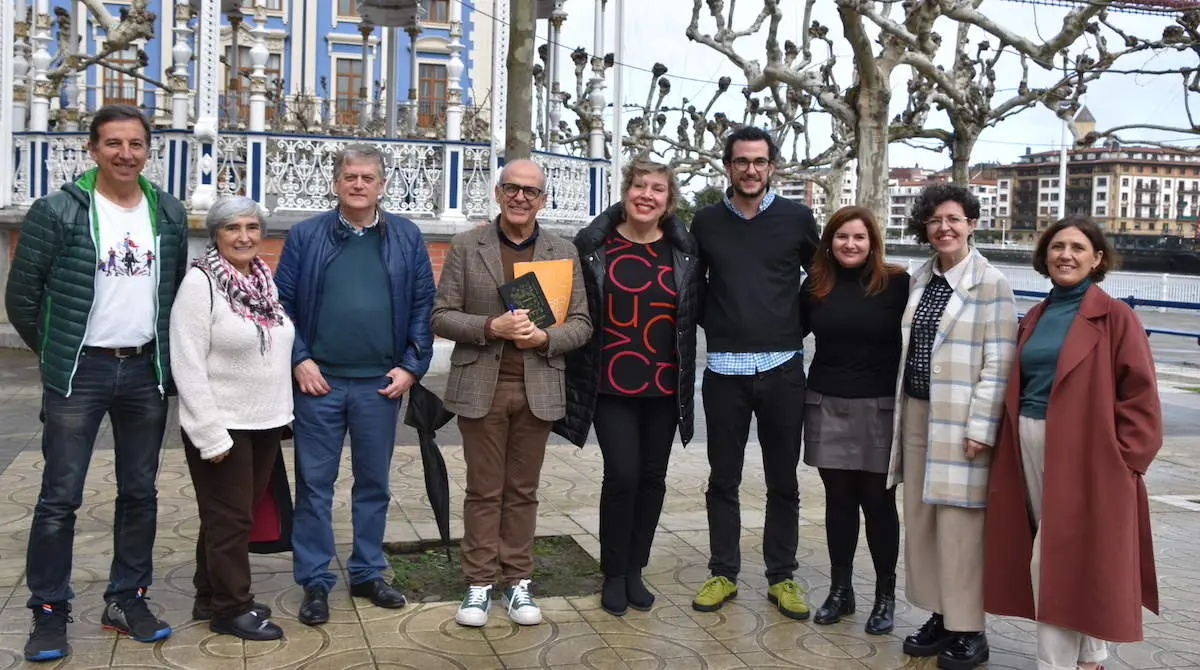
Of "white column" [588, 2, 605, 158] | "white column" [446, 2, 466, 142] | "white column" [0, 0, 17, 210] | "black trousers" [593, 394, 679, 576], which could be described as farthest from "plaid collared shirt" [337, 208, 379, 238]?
"white column" [0, 0, 17, 210]

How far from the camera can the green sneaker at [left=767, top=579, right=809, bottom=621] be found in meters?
4.78

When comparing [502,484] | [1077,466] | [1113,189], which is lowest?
[502,484]

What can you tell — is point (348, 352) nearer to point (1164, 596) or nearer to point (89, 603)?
point (89, 603)

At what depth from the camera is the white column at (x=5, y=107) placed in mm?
13703

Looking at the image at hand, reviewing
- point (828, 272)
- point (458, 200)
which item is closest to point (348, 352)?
point (828, 272)

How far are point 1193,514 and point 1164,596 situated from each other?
2032mm

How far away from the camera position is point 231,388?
13.7 ft

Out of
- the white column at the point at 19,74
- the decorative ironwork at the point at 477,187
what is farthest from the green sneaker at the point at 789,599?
the white column at the point at 19,74

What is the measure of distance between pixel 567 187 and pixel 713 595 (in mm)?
9306

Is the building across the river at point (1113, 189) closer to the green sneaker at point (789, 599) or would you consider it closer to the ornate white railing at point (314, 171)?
the ornate white railing at point (314, 171)

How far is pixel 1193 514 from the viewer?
705cm

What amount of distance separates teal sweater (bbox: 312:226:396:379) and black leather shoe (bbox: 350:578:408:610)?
86cm

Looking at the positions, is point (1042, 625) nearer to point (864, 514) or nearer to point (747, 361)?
point (864, 514)

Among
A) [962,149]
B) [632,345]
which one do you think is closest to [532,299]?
[632,345]
